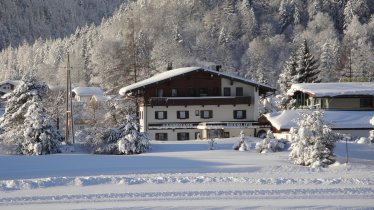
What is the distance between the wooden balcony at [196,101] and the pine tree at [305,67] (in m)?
18.9

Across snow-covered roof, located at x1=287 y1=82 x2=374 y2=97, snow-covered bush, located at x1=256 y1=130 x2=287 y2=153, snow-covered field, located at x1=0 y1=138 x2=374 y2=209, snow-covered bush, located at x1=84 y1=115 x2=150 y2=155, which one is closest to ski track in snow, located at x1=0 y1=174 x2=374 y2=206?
snow-covered field, located at x1=0 y1=138 x2=374 y2=209

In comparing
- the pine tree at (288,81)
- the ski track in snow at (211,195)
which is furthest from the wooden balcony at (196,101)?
the ski track in snow at (211,195)

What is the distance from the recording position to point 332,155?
33281 mm

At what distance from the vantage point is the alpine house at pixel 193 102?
57194mm

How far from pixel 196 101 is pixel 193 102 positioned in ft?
1.07

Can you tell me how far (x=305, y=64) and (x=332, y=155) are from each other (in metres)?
43.7

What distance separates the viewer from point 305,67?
7531 cm

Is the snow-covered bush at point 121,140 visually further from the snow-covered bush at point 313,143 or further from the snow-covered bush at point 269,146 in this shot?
the snow-covered bush at point 313,143

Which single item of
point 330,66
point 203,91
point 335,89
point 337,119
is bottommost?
point 337,119

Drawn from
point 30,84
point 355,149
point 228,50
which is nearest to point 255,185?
point 355,149

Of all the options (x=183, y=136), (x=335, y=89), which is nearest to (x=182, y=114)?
(x=183, y=136)

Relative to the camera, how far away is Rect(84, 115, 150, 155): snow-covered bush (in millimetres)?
40125

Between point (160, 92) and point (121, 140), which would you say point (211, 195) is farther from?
point (160, 92)

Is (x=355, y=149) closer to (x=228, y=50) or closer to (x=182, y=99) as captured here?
(x=182, y=99)
